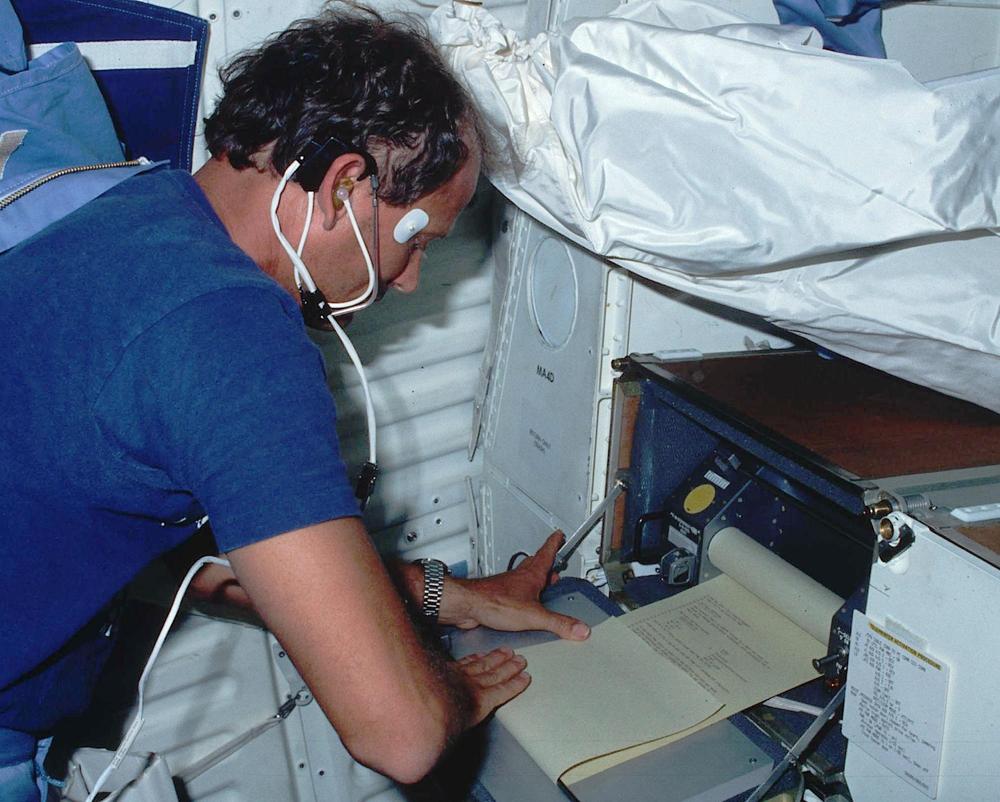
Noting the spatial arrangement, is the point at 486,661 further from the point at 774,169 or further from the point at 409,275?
the point at 774,169

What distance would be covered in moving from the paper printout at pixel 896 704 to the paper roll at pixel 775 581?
228 mm

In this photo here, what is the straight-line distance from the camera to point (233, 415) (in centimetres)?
100

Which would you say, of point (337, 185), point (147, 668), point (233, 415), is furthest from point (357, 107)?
point (147, 668)

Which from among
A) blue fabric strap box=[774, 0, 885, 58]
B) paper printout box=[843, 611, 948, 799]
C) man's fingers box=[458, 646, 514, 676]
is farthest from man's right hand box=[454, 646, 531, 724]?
blue fabric strap box=[774, 0, 885, 58]

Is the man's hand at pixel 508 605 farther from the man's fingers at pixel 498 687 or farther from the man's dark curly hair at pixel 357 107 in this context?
the man's dark curly hair at pixel 357 107

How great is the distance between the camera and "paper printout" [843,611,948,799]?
3.91 ft

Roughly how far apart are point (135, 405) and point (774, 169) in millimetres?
998

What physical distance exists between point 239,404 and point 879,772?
102 centimetres

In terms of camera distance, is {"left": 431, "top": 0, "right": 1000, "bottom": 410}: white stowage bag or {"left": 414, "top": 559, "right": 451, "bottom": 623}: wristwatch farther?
{"left": 414, "top": 559, "right": 451, "bottom": 623}: wristwatch

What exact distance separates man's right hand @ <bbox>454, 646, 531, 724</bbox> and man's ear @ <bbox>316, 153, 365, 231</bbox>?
30.4 inches

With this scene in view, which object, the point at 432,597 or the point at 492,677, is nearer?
the point at 492,677

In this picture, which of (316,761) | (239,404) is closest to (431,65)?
(239,404)

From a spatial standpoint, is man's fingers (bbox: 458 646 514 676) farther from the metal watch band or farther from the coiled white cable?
the coiled white cable

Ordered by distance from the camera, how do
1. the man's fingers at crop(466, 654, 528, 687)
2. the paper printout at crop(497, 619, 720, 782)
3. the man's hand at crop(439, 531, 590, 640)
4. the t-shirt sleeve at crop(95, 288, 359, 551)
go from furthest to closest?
the man's hand at crop(439, 531, 590, 640) → the man's fingers at crop(466, 654, 528, 687) → the paper printout at crop(497, 619, 720, 782) → the t-shirt sleeve at crop(95, 288, 359, 551)
